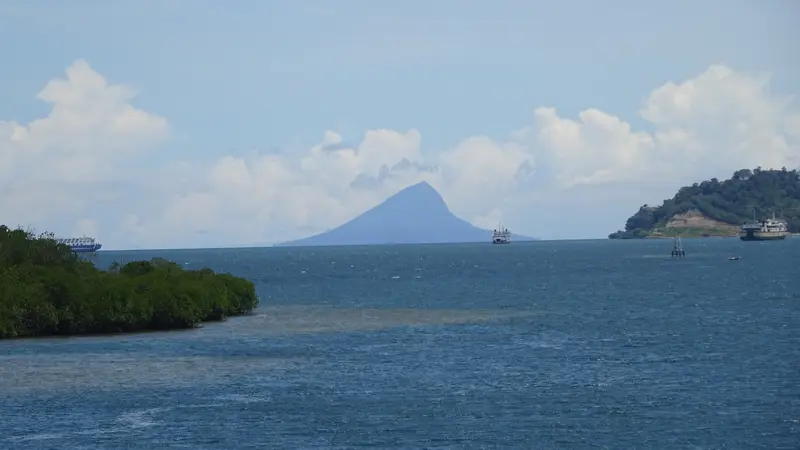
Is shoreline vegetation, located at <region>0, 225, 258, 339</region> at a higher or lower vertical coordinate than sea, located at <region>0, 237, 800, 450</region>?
higher

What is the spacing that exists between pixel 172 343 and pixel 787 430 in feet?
144

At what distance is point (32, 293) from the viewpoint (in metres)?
78.7

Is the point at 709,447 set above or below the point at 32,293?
below

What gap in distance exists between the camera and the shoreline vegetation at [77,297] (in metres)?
78.5

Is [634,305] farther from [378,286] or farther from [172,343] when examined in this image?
[378,286]

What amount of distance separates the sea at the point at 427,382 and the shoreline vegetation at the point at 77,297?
2554 mm

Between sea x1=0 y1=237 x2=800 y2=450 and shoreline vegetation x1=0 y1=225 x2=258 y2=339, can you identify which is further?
shoreline vegetation x1=0 y1=225 x2=258 y2=339

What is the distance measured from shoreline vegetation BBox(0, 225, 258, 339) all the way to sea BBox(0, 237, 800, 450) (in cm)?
255

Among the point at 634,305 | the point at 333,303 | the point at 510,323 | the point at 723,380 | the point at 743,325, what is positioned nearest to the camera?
the point at 723,380

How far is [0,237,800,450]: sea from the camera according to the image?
133ft

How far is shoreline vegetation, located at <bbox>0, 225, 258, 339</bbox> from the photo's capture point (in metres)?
78.5

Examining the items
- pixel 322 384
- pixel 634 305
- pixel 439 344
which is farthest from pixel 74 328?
pixel 634 305

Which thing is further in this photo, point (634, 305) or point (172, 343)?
point (634, 305)

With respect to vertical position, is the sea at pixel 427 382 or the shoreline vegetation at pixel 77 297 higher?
the shoreline vegetation at pixel 77 297
